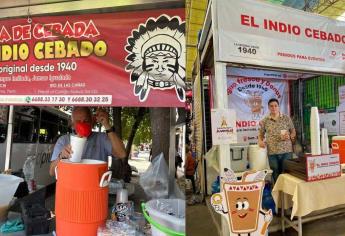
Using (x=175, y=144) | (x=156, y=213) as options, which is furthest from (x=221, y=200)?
(x=156, y=213)

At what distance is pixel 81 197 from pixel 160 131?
0.81 m

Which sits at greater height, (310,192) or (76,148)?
(76,148)

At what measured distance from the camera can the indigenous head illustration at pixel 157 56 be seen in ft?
6.81

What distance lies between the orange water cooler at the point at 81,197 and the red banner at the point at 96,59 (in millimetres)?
535

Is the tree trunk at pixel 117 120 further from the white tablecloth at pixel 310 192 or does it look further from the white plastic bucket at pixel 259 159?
the white plastic bucket at pixel 259 159

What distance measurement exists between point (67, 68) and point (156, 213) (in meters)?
1.23

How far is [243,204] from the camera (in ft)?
9.12

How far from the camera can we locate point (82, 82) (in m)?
2.25

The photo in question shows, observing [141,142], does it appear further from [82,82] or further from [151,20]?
[151,20]

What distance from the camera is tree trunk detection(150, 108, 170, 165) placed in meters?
2.36

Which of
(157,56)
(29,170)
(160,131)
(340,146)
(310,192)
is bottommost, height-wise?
(310,192)

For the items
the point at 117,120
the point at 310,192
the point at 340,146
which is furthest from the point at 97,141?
the point at 340,146

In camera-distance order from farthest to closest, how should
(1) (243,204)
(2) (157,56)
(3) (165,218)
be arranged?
(1) (243,204) → (2) (157,56) → (3) (165,218)

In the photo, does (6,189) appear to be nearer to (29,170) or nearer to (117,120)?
(117,120)
